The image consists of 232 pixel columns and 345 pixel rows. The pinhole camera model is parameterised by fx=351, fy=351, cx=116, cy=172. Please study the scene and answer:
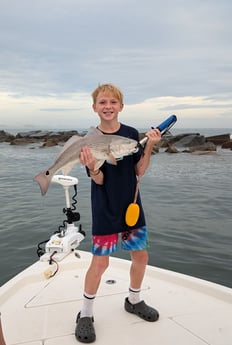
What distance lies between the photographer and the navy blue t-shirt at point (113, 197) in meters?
3.23

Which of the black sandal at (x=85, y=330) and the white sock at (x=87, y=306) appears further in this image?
the white sock at (x=87, y=306)

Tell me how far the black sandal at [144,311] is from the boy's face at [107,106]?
1821mm

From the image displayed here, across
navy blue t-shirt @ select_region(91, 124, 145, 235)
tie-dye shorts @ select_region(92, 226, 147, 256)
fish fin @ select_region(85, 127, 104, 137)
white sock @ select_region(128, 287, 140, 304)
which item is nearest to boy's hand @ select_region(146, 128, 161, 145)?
navy blue t-shirt @ select_region(91, 124, 145, 235)

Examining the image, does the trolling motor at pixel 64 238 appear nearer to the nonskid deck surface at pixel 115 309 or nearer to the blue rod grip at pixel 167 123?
the nonskid deck surface at pixel 115 309

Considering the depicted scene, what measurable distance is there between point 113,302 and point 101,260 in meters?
0.71

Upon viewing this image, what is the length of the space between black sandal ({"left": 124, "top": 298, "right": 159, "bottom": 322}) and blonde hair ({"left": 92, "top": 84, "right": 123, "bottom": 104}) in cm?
197

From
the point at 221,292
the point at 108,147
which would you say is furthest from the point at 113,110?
the point at 221,292

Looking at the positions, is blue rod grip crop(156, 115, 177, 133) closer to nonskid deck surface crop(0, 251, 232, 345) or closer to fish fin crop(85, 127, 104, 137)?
fish fin crop(85, 127, 104, 137)

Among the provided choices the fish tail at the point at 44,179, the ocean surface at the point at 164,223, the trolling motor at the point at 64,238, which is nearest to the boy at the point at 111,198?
the fish tail at the point at 44,179

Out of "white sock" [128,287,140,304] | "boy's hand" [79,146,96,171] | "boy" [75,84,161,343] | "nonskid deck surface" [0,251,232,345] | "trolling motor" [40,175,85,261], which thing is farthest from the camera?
"trolling motor" [40,175,85,261]

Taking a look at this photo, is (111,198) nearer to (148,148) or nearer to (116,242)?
(116,242)

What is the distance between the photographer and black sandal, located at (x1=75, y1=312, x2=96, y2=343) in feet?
9.89

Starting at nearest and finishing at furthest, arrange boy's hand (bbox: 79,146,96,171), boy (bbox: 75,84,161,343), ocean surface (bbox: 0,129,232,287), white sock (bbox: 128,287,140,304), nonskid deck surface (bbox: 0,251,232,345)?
boy's hand (bbox: 79,146,96,171), nonskid deck surface (bbox: 0,251,232,345), boy (bbox: 75,84,161,343), white sock (bbox: 128,287,140,304), ocean surface (bbox: 0,129,232,287)

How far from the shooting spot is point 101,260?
326 centimetres
